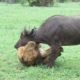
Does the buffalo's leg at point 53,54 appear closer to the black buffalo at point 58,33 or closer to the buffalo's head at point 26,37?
the black buffalo at point 58,33

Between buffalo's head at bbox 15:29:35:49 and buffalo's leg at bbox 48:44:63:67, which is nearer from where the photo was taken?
buffalo's leg at bbox 48:44:63:67

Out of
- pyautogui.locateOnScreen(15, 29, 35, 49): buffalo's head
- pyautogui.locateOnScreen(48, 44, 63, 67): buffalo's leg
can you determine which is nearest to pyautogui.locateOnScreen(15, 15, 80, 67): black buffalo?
pyautogui.locateOnScreen(48, 44, 63, 67): buffalo's leg

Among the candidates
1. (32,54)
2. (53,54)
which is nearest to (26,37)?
(32,54)

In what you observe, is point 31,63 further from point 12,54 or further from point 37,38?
point 12,54

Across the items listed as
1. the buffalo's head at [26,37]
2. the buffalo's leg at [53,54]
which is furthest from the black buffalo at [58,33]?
the buffalo's head at [26,37]

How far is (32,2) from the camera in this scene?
37.5m

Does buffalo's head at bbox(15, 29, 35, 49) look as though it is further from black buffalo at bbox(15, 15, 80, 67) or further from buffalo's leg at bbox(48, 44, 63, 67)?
buffalo's leg at bbox(48, 44, 63, 67)

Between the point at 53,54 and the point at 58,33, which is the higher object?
the point at 58,33

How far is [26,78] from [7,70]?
35.9 inches

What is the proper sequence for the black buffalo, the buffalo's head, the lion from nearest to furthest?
the black buffalo, the lion, the buffalo's head

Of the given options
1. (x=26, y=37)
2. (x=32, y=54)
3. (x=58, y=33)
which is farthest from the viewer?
(x=26, y=37)

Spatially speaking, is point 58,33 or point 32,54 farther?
point 32,54

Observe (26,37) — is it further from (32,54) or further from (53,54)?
(53,54)

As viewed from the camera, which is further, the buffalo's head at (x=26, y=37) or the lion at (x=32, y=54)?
the buffalo's head at (x=26, y=37)
